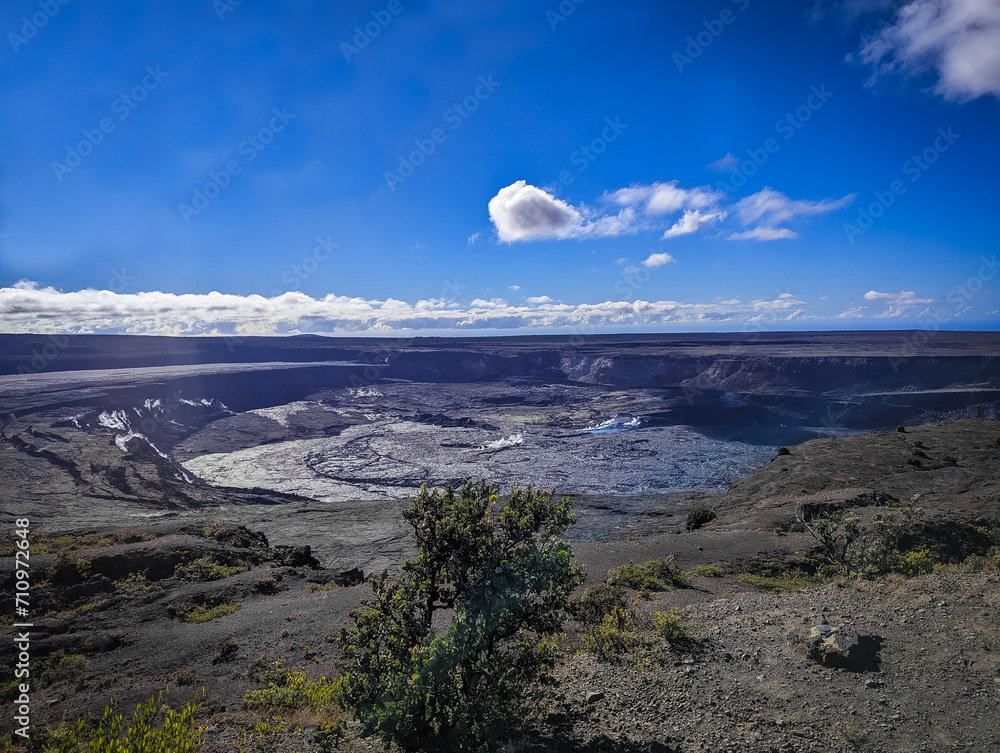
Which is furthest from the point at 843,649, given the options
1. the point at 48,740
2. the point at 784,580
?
the point at 48,740

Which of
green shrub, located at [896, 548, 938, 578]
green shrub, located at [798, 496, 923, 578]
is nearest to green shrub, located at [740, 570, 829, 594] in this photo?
green shrub, located at [798, 496, 923, 578]

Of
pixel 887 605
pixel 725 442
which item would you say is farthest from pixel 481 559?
pixel 725 442

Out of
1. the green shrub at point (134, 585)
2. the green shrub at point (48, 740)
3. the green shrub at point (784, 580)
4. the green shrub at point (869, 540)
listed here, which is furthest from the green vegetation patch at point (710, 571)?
the green shrub at point (134, 585)

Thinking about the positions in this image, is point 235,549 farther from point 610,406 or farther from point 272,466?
point 610,406

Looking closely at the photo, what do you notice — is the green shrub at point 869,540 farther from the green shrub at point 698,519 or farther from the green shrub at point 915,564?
the green shrub at point 698,519

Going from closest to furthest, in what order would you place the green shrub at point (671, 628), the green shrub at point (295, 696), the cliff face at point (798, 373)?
the green shrub at point (295, 696) < the green shrub at point (671, 628) < the cliff face at point (798, 373)

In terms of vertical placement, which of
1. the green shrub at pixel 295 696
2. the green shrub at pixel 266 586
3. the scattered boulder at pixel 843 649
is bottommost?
the green shrub at pixel 266 586
